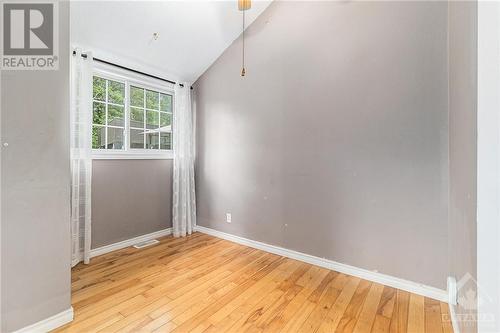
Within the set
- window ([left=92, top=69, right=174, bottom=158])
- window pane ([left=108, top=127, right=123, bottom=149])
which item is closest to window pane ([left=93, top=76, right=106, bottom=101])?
window ([left=92, top=69, right=174, bottom=158])

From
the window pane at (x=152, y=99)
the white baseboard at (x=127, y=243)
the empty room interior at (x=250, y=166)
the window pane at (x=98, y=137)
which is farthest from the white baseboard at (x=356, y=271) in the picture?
the window pane at (x=152, y=99)

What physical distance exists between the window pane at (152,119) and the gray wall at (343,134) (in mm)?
859

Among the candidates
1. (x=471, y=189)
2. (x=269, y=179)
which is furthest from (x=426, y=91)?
(x=269, y=179)

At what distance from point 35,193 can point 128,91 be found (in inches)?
70.8

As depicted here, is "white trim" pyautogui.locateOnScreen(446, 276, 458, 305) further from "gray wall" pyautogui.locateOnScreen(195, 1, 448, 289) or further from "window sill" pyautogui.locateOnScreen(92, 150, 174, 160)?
"window sill" pyautogui.locateOnScreen(92, 150, 174, 160)

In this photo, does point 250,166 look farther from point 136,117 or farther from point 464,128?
point 464,128

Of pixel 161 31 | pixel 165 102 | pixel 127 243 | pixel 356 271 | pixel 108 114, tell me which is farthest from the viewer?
pixel 165 102

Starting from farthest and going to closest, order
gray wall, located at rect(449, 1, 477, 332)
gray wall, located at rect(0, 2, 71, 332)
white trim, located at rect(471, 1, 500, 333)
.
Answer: gray wall, located at rect(0, 2, 71, 332), gray wall, located at rect(449, 1, 477, 332), white trim, located at rect(471, 1, 500, 333)

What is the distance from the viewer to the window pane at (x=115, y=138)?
273cm

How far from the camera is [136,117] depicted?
2.97 meters

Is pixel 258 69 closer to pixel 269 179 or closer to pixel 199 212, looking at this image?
pixel 269 179

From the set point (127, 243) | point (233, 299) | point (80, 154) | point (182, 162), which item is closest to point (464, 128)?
point (233, 299)

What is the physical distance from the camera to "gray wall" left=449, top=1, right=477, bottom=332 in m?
1.03

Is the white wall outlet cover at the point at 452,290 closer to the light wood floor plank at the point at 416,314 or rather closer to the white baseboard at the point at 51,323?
the light wood floor plank at the point at 416,314
